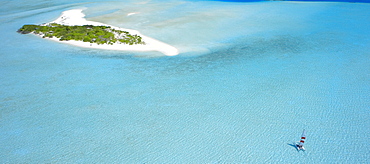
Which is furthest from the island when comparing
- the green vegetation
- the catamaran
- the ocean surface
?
the catamaran

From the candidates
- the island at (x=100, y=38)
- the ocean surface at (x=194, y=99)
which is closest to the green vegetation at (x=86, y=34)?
the island at (x=100, y=38)

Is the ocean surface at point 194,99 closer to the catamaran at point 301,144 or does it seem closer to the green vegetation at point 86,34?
the catamaran at point 301,144

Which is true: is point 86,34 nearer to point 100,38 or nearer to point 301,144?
point 100,38

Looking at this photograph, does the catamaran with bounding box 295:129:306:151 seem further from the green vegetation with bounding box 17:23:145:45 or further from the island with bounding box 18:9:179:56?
the green vegetation with bounding box 17:23:145:45

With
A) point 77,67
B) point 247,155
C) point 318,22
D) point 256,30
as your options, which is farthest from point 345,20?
point 77,67

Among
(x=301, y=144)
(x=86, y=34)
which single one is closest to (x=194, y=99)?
(x=301, y=144)

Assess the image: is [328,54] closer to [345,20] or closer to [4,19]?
[345,20]
